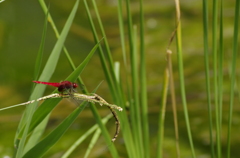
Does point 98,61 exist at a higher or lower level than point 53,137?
lower

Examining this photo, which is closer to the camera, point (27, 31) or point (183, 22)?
point (27, 31)

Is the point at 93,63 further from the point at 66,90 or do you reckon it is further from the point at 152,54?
the point at 66,90

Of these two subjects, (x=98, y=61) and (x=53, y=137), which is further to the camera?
(x=98, y=61)

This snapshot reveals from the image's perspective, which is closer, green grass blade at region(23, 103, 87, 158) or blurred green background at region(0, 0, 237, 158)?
green grass blade at region(23, 103, 87, 158)

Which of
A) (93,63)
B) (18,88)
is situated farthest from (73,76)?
(93,63)

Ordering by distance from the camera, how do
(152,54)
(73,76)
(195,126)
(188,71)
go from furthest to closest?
1. (152,54)
2. (188,71)
3. (195,126)
4. (73,76)

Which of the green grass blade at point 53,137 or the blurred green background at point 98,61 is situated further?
the blurred green background at point 98,61

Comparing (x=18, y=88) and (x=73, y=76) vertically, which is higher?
(x=73, y=76)

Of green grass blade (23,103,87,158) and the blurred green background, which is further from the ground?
green grass blade (23,103,87,158)
